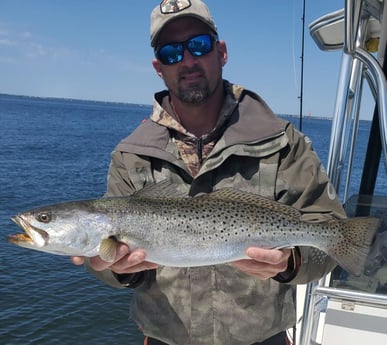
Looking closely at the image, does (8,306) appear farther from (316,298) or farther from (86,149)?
(86,149)

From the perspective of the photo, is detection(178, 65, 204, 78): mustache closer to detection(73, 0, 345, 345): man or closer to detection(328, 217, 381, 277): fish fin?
detection(73, 0, 345, 345): man

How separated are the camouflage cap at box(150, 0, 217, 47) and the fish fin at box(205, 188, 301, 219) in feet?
4.90

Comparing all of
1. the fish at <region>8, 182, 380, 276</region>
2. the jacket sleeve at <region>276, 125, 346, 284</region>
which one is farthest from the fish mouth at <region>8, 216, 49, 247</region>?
the jacket sleeve at <region>276, 125, 346, 284</region>

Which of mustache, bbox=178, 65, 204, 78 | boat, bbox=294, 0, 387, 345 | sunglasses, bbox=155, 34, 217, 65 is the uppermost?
sunglasses, bbox=155, 34, 217, 65

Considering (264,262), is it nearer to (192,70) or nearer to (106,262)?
(106,262)

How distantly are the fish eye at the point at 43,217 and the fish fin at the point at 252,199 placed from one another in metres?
1.18

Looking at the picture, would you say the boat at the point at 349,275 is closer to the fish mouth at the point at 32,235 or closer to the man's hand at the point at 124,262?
the man's hand at the point at 124,262

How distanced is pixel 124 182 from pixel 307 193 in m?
1.47

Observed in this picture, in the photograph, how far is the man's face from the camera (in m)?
3.80

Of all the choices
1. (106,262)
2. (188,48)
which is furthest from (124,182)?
(188,48)

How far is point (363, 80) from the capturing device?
4.92 meters

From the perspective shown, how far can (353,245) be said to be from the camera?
3211 millimetres

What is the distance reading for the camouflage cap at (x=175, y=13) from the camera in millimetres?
3791

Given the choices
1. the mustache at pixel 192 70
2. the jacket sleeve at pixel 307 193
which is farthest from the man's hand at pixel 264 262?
the mustache at pixel 192 70
